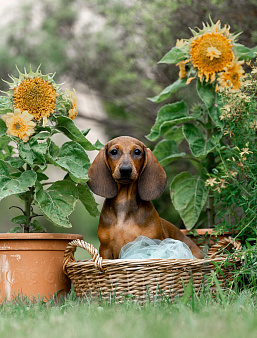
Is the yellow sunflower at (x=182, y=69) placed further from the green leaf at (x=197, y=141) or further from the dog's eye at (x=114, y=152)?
the dog's eye at (x=114, y=152)

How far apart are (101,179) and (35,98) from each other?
613mm

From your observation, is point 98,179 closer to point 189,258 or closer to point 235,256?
point 189,258

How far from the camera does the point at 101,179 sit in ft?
9.38

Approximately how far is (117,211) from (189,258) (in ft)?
1.70

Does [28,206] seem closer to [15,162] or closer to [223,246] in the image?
[15,162]

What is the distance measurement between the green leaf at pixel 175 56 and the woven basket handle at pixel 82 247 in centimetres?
156

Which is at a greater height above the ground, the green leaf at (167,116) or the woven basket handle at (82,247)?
the green leaf at (167,116)

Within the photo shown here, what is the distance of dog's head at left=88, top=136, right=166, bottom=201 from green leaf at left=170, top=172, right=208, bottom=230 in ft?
1.78

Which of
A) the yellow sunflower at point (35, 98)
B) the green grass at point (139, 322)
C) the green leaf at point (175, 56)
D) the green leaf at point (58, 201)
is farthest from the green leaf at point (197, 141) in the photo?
the green grass at point (139, 322)

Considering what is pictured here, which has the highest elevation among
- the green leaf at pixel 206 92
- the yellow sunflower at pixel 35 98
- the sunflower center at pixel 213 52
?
the sunflower center at pixel 213 52

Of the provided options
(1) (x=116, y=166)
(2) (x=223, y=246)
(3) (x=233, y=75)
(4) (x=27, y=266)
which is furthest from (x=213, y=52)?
(4) (x=27, y=266)

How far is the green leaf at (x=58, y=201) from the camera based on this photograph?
272 centimetres

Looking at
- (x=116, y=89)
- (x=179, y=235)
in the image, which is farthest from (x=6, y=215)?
(x=179, y=235)

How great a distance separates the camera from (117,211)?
281 centimetres
